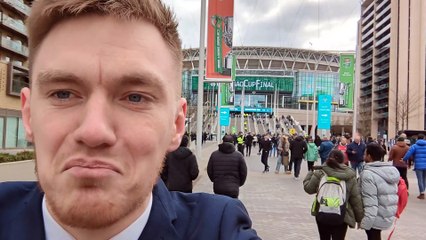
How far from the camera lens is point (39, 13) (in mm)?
1154

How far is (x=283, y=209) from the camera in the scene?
10266 mm

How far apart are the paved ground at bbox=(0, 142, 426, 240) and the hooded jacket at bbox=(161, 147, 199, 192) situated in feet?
5.17

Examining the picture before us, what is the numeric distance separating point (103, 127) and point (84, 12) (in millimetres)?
321

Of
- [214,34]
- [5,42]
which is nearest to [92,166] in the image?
[214,34]

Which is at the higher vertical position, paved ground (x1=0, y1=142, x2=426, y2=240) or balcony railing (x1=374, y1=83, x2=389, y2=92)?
balcony railing (x1=374, y1=83, x2=389, y2=92)

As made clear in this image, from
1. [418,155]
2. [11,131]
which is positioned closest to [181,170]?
[418,155]

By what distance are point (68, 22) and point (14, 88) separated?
33424mm

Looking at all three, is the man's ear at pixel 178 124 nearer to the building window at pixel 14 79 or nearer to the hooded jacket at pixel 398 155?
the hooded jacket at pixel 398 155

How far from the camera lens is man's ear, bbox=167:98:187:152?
4.26 feet

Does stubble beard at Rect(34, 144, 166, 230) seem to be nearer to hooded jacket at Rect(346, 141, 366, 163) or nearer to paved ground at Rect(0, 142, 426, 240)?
paved ground at Rect(0, 142, 426, 240)

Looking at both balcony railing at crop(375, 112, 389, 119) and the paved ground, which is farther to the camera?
balcony railing at crop(375, 112, 389, 119)

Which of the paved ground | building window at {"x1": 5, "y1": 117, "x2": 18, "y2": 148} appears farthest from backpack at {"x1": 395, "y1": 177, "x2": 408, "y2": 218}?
building window at {"x1": 5, "y1": 117, "x2": 18, "y2": 148}

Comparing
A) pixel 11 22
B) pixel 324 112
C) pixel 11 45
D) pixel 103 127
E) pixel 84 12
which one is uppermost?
pixel 11 22

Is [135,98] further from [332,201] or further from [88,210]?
[332,201]
